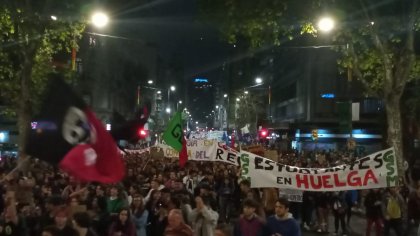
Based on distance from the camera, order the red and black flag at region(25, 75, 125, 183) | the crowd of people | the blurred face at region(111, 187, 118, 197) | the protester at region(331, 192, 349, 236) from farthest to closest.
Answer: the protester at region(331, 192, 349, 236)
the blurred face at region(111, 187, 118, 197)
the crowd of people
the red and black flag at region(25, 75, 125, 183)

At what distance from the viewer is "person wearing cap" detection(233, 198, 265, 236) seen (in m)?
7.87

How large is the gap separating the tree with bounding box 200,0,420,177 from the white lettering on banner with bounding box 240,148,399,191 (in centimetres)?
417

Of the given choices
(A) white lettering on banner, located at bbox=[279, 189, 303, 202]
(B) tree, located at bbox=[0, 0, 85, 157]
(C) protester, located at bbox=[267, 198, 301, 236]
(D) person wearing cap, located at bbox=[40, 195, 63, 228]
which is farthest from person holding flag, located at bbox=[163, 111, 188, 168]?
(C) protester, located at bbox=[267, 198, 301, 236]

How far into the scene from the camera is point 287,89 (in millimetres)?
70562

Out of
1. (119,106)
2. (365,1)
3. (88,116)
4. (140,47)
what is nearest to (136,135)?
(88,116)

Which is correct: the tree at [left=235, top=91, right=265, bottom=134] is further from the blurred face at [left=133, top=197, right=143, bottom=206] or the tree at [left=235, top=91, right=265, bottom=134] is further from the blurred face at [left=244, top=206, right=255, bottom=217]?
the blurred face at [left=244, top=206, right=255, bottom=217]

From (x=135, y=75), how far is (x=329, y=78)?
26.8 m

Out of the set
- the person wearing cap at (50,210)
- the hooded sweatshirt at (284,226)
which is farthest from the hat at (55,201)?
the hooded sweatshirt at (284,226)

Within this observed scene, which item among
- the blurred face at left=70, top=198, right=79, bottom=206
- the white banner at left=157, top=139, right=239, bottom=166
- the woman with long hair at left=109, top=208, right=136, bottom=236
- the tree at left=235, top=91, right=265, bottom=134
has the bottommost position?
the woman with long hair at left=109, top=208, right=136, bottom=236

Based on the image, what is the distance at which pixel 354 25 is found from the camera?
1659 cm

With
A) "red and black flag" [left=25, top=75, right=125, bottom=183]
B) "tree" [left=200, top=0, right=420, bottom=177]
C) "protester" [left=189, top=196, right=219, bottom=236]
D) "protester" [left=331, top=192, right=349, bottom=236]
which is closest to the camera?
"red and black flag" [left=25, top=75, right=125, bottom=183]

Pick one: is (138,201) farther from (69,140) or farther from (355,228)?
(355,228)

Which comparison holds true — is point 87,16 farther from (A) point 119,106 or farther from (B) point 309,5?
(A) point 119,106

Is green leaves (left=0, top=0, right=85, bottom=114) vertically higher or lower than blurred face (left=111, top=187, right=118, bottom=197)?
higher
